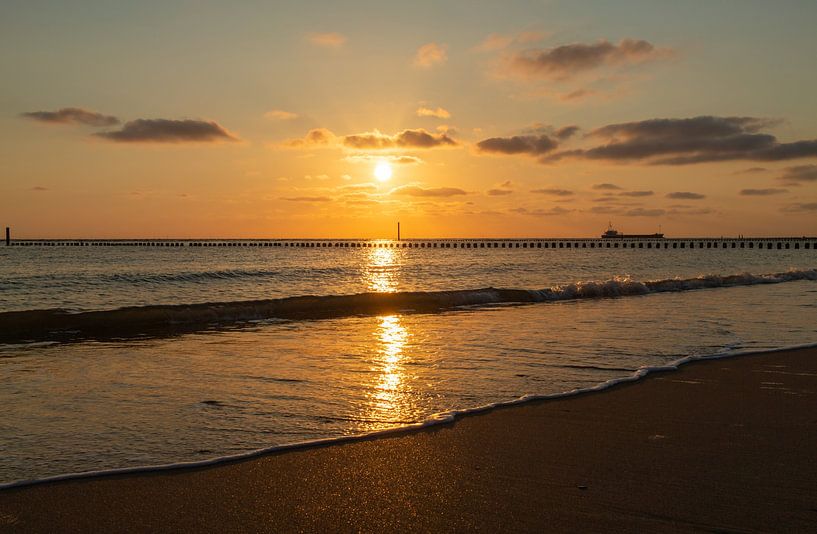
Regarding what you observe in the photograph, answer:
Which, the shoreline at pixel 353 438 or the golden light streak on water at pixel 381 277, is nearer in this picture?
the shoreline at pixel 353 438

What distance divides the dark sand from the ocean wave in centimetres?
1045

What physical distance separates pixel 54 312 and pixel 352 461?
50.9ft

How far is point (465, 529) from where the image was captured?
389 centimetres

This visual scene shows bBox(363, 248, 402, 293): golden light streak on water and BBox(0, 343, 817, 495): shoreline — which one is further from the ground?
BBox(0, 343, 817, 495): shoreline

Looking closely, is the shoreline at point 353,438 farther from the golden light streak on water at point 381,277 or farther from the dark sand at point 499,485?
the golden light streak on water at point 381,277

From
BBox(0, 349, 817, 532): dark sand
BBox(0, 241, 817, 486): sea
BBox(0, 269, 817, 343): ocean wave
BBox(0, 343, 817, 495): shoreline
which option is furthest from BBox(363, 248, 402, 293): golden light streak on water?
BBox(0, 349, 817, 532): dark sand

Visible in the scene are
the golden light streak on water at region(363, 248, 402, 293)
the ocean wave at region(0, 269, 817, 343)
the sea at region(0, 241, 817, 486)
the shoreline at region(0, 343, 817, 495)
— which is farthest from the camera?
the golden light streak on water at region(363, 248, 402, 293)

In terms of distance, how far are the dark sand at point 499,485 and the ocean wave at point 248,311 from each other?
10.5 metres

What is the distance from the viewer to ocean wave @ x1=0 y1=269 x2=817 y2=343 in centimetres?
1552

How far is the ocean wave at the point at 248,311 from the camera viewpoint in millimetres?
15523

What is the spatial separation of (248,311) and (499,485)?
15.5 meters

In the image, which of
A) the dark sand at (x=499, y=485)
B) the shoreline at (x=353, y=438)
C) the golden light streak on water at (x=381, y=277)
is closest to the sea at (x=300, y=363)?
the shoreline at (x=353, y=438)

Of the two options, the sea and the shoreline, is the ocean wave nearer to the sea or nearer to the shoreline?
the sea

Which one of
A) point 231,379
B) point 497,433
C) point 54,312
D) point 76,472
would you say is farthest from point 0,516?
point 54,312
